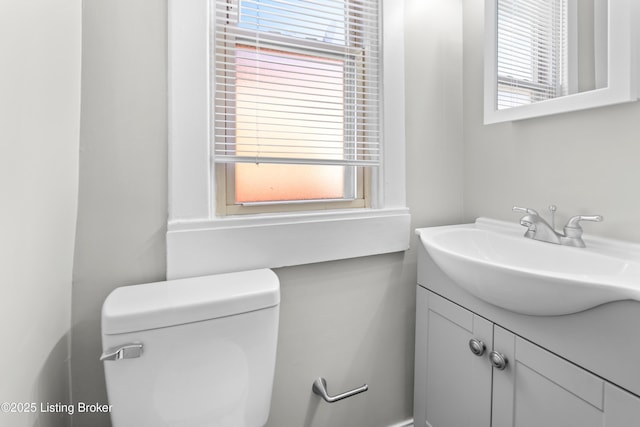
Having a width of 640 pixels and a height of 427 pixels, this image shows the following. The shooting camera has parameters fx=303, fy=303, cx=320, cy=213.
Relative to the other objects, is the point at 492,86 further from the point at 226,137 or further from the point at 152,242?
the point at 152,242

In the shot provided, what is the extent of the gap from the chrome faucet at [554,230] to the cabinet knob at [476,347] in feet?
1.23

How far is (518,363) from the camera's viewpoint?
771mm

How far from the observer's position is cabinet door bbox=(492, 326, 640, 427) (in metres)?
0.60

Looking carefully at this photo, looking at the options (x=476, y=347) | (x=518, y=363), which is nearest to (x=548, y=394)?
(x=518, y=363)

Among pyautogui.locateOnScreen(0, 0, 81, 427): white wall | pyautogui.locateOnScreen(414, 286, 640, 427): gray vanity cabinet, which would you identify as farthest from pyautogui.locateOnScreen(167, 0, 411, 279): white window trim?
pyautogui.locateOnScreen(414, 286, 640, 427): gray vanity cabinet

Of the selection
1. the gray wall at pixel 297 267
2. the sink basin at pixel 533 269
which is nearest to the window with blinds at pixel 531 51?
the gray wall at pixel 297 267

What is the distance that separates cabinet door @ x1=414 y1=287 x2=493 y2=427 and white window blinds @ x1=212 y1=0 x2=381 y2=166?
604 millimetres

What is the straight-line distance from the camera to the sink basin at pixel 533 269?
585mm

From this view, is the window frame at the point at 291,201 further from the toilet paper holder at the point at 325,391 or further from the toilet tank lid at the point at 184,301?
the toilet paper holder at the point at 325,391

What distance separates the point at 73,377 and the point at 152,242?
1.35 feet

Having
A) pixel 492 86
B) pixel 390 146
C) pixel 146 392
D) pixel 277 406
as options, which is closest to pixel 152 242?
pixel 146 392

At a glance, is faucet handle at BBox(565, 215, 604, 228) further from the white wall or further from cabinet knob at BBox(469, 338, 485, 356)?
the white wall

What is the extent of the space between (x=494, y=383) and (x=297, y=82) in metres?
1.09

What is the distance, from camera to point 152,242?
0.89 m
